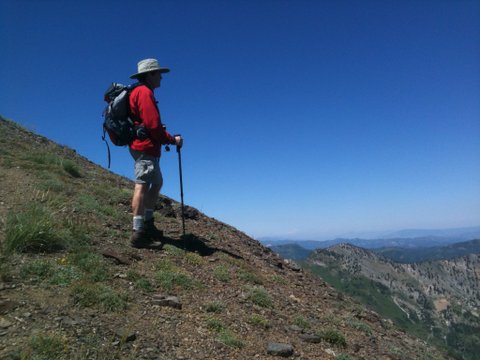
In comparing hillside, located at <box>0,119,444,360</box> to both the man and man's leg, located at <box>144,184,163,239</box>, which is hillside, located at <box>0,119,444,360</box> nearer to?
man's leg, located at <box>144,184,163,239</box>

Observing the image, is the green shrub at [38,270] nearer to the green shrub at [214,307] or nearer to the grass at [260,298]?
the green shrub at [214,307]

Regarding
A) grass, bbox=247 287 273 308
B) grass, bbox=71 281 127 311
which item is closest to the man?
grass, bbox=247 287 273 308

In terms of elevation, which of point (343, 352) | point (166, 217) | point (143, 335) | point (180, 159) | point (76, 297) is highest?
point (180, 159)

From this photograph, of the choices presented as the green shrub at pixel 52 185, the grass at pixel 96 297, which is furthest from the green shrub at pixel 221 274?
the green shrub at pixel 52 185

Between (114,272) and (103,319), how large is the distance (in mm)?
1720

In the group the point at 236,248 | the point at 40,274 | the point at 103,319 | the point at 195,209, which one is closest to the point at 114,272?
the point at 40,274

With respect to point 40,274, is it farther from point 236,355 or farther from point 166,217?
point 166,217

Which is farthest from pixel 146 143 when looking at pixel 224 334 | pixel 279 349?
pixel 279 349

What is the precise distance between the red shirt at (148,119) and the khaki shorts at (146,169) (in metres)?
0.12

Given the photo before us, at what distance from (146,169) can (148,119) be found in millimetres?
1106

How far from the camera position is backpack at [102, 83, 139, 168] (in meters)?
8.95

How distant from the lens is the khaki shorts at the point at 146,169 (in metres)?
8.93

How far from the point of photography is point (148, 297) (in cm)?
661

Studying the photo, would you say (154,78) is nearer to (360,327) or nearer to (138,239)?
(138,239)
